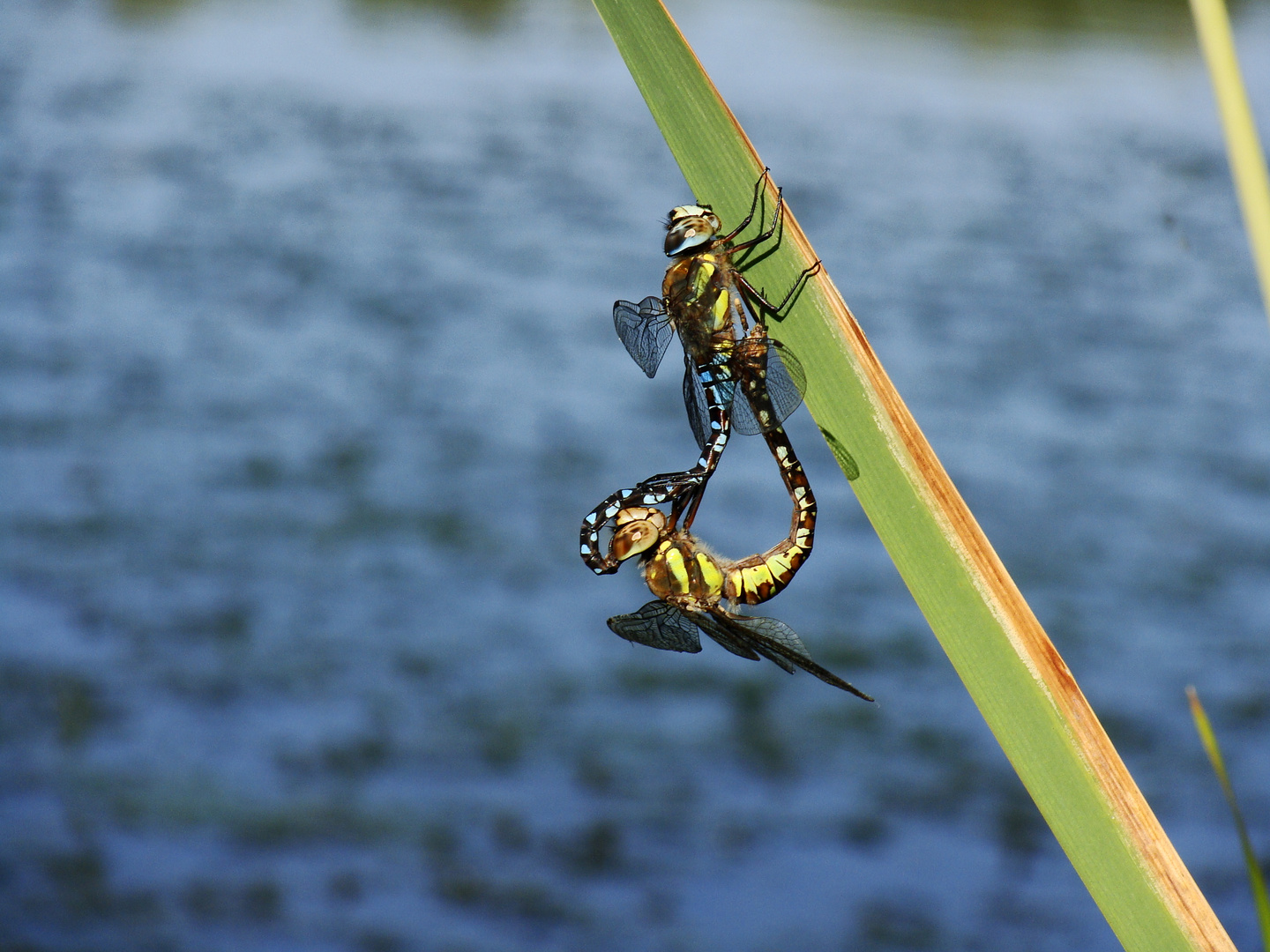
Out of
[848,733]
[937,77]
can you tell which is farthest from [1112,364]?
[937,77]

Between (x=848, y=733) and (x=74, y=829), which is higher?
(x=848, y=733)

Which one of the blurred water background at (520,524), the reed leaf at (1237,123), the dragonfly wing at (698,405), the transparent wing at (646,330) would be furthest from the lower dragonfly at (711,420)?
the reed leaf at (1237,123)

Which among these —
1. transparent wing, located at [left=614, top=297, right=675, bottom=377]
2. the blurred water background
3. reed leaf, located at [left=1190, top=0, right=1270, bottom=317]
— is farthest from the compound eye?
reed leaf, located at [left=1190, top=0, right=1270, bottom=317]

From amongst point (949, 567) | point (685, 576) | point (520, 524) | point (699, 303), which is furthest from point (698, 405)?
point (520, 524)

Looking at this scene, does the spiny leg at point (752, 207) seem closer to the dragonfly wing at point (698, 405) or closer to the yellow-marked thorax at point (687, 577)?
the dragonfly wing at point (698, 405)

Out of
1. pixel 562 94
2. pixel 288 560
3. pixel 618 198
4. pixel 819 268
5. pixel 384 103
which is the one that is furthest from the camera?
pixel 562 94

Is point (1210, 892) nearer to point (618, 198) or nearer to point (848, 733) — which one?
point (848, 733)

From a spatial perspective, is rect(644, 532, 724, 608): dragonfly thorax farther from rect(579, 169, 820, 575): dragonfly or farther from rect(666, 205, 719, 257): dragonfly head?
rect(666, 205, 719, 257): dragonfly head
